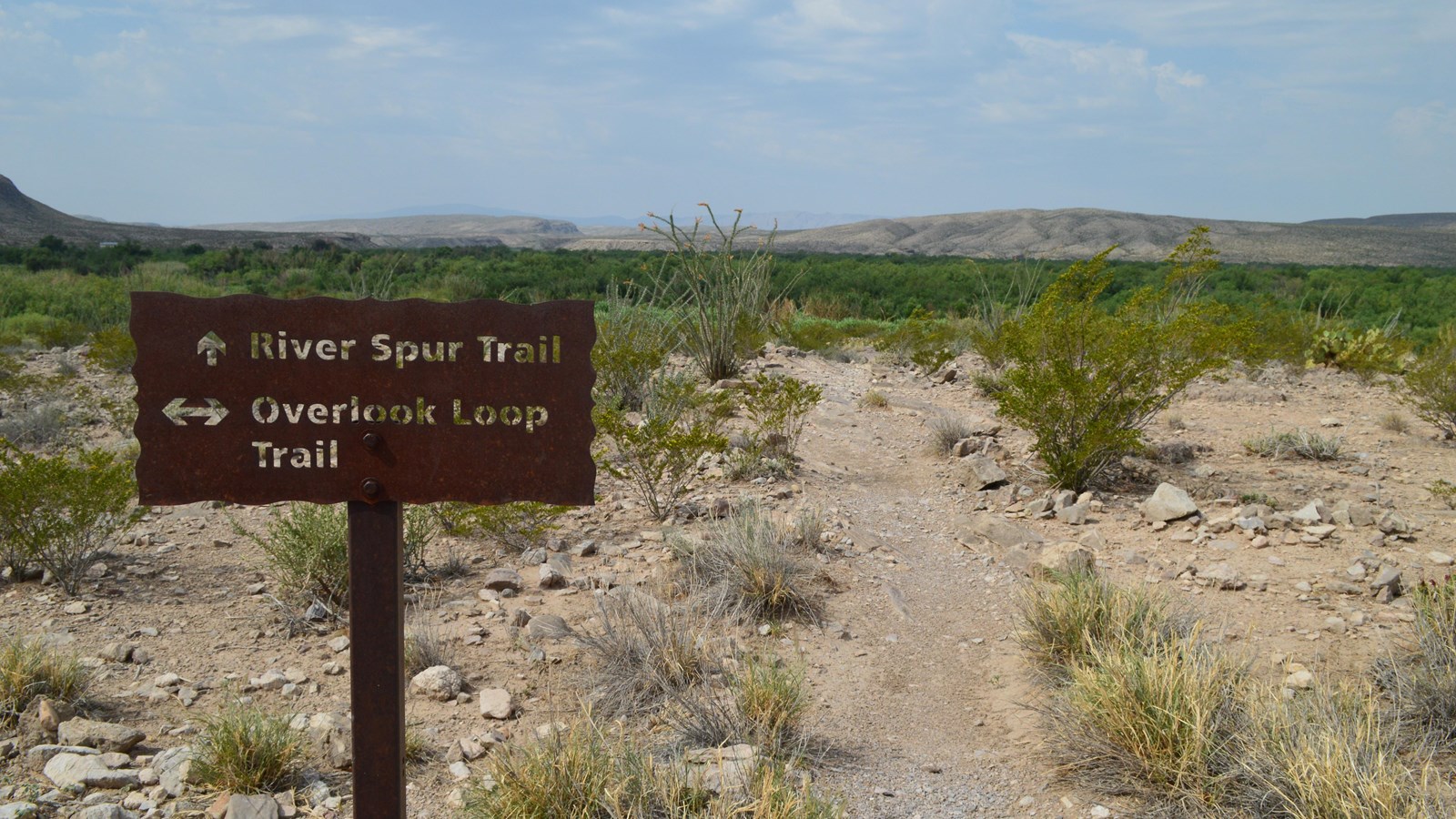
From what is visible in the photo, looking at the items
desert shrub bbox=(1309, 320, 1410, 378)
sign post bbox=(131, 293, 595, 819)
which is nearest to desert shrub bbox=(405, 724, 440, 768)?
sign post bbox=(131, 293, 595, 819)

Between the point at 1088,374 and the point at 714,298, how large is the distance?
18.0 ft

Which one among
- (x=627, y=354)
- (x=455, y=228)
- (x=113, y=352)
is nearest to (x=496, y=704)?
(x=627, y=354)

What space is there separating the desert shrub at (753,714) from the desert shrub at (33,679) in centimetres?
239

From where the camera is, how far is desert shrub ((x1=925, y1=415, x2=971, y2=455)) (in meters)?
8.84

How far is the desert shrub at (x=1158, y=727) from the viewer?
335 centimetres

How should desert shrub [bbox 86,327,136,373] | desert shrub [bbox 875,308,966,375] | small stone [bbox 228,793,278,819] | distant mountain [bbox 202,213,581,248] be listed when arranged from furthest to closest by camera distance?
distant mountain [bbox 202,213,581,248] < desert shrub [bbox 875,308,966,375] < desert shrub [bbox 86,327,136,373] < small stone [bbox 228,793,278,819]

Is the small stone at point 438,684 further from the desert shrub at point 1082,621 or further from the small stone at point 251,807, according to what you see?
the desert shrub at point 1082,621

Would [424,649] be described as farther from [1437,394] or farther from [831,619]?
[1437,394]

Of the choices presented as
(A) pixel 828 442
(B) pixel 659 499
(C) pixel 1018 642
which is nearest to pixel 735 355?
(A) pixel 828 442

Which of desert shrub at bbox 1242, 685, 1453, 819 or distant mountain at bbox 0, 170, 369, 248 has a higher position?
distant mountain at bbox 0, 170, 369, 248

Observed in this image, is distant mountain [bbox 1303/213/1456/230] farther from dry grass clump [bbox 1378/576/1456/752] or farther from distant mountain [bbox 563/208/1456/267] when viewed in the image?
dry grass clump [bbox 1378/576/1456/752]

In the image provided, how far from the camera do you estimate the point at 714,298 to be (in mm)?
12320

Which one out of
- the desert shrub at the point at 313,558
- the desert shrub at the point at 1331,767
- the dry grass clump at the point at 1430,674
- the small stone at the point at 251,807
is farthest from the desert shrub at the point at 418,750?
the dry grass clump at the point at 1430,674

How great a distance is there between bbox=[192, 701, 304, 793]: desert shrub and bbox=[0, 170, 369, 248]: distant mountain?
61637 millimetres
